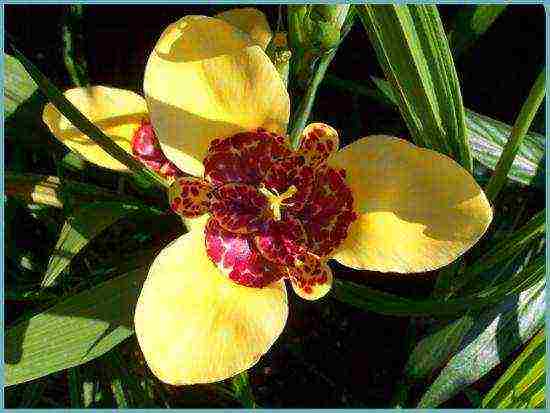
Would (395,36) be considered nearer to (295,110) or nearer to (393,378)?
(295,110)

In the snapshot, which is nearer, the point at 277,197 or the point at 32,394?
the point at 277,197

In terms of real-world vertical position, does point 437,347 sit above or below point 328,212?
below

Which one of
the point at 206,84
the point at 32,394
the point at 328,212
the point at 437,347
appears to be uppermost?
the point at 206,84

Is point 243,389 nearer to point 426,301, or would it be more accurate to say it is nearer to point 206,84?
point 426,301

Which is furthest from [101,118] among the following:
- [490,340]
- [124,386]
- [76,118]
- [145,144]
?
[490,340]

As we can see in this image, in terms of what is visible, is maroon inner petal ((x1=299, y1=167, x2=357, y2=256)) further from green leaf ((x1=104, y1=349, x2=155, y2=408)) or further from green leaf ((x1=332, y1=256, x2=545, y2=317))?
green leaf ((x1=104, y1=349, x2=155, y2=408))

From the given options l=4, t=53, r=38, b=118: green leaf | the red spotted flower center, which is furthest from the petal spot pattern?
l=4, t=53, r=38, b=118: green leaf

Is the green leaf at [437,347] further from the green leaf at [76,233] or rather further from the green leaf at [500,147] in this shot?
the green leaf at [76,233]
